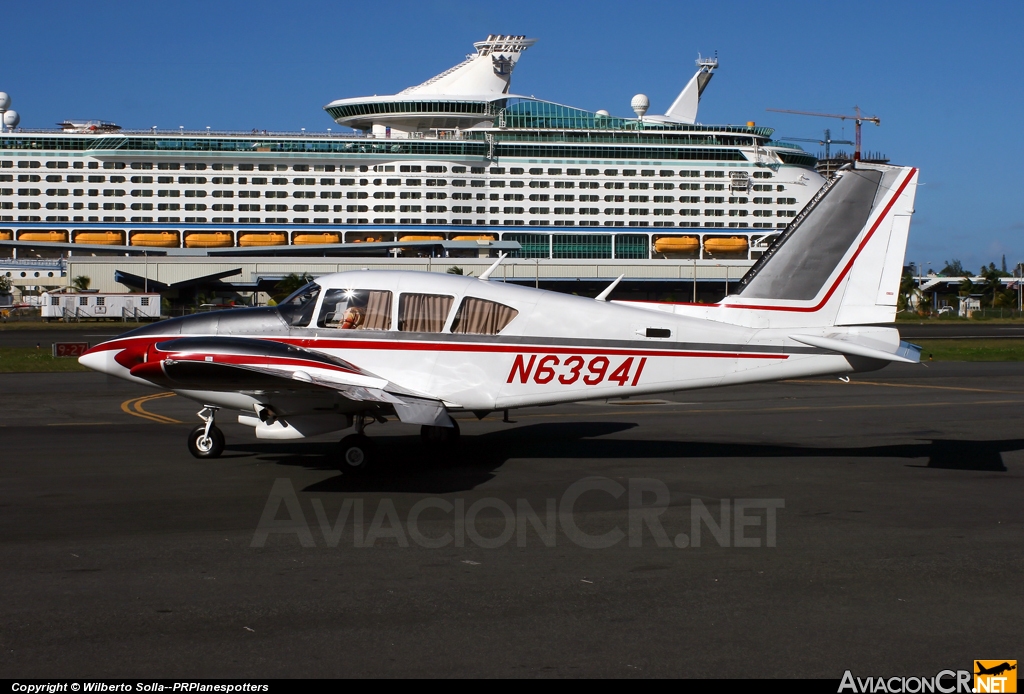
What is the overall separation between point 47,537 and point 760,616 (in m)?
5.85

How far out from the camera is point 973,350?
35.2 m

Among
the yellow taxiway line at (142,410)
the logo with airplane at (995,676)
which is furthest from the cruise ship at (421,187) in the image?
the logo with airplane at (995,676)

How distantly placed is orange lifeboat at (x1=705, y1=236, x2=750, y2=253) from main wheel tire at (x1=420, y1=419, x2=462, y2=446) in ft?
251

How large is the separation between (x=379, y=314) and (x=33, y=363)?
2092 centimetres

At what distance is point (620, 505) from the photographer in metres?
8.95

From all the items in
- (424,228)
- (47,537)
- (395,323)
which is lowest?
(47,537)

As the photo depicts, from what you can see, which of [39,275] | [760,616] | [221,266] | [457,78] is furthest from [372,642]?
[457,78]

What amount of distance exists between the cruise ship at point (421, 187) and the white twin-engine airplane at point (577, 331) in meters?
68.0

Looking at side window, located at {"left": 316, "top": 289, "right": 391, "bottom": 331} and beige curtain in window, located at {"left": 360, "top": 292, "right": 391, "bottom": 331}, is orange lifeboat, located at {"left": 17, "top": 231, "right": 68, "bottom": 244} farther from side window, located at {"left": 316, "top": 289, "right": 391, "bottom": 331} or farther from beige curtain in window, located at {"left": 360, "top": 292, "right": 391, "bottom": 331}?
beige curtain in window, located at {"left": 360, "top": 292, "right": 391, "bottom": 331}

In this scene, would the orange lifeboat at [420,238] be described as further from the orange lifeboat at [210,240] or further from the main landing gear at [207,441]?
the main landing gear at [207,441]

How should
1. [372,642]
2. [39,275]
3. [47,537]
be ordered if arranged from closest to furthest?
[372,642]
[47,537]
[39,275]

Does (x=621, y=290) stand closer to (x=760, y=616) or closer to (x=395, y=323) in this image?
(x=395, y=323)

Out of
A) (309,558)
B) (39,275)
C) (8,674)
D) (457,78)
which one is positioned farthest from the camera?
(457,78)

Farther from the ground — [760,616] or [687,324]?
[687,324]
